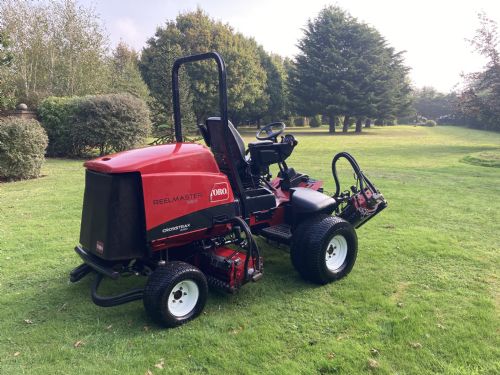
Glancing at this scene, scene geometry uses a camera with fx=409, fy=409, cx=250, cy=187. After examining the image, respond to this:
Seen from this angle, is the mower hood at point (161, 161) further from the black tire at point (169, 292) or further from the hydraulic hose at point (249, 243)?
the black tire at point (169, 292)

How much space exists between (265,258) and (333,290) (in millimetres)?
1153

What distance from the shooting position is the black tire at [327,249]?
4.16 metres

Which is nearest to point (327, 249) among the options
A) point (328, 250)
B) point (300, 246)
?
point (328, 250)

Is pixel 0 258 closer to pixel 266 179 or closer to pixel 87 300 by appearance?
pixel 87 300

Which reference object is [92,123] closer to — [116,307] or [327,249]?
[116,307]

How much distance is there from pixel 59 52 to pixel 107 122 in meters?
11.4

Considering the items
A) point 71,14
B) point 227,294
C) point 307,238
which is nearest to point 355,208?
point 307,238

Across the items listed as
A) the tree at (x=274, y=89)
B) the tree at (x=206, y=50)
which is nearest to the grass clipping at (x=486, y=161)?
the tree at (x=206, y=50)

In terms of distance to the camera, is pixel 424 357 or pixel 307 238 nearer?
pixel 424 357

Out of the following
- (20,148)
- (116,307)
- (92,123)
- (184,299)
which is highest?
(92,123)

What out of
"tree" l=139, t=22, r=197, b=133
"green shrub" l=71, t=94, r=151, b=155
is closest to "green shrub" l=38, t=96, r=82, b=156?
"green shrub" l=71, t=94, r=151, b=155

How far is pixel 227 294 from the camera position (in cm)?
409

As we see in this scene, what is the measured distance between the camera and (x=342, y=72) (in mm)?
38031

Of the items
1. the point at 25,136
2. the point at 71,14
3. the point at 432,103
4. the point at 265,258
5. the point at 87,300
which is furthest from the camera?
the point at 432,103
